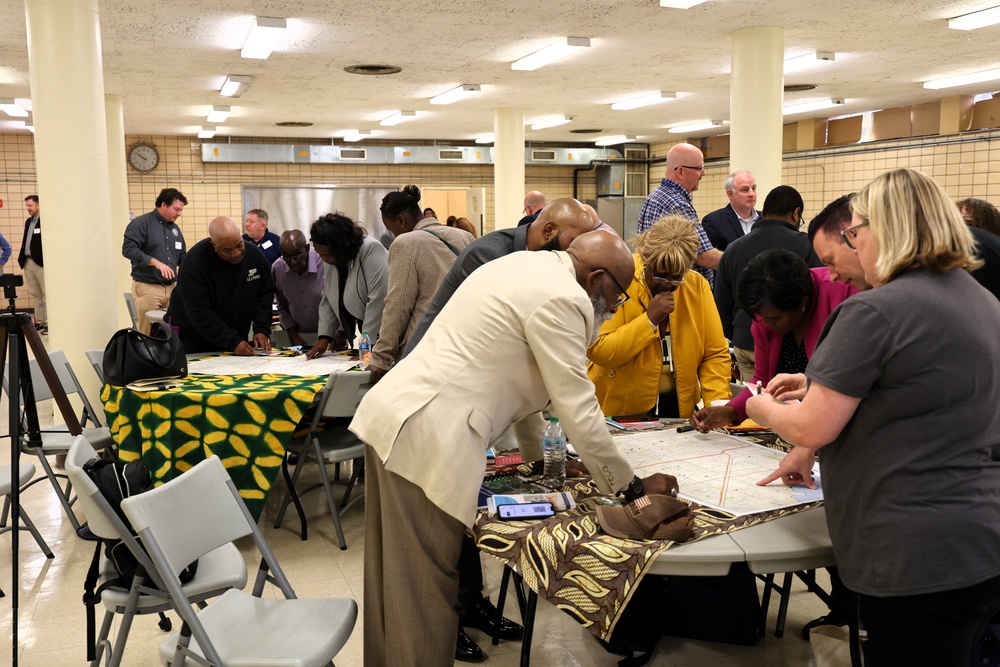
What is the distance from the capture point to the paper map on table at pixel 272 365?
480 centimetres

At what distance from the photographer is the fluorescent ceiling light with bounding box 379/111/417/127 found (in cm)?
1325

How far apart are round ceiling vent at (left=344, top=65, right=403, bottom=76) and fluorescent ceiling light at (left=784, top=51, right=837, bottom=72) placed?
430cm

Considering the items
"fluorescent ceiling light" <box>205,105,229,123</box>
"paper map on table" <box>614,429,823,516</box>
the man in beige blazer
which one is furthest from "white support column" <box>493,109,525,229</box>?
the man in beige blazer

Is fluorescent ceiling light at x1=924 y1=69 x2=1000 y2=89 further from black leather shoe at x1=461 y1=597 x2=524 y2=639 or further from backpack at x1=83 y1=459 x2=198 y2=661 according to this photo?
backpack at x1=83 y1=459 x2=198 y2=661

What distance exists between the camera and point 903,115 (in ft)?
42.1

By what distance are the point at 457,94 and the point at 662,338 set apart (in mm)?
8557

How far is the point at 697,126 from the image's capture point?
1529 centimetres

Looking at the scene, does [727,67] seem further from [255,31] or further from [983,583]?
[983,583]

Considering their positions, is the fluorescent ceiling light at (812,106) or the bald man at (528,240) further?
the fluorescent ceiling light at (812,106)

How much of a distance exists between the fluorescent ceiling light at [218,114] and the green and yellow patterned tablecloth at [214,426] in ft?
29.3

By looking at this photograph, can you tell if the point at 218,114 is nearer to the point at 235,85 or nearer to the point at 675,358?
the point at 235,85

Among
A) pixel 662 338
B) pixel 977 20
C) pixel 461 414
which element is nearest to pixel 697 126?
pixel 977 20

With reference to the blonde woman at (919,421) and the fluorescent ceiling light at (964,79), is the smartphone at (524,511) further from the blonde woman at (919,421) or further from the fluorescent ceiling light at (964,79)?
the fluorescent ceiling light at (964,79)

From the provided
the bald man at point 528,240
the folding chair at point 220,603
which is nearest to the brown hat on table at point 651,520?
the folding chair at point 220,603
